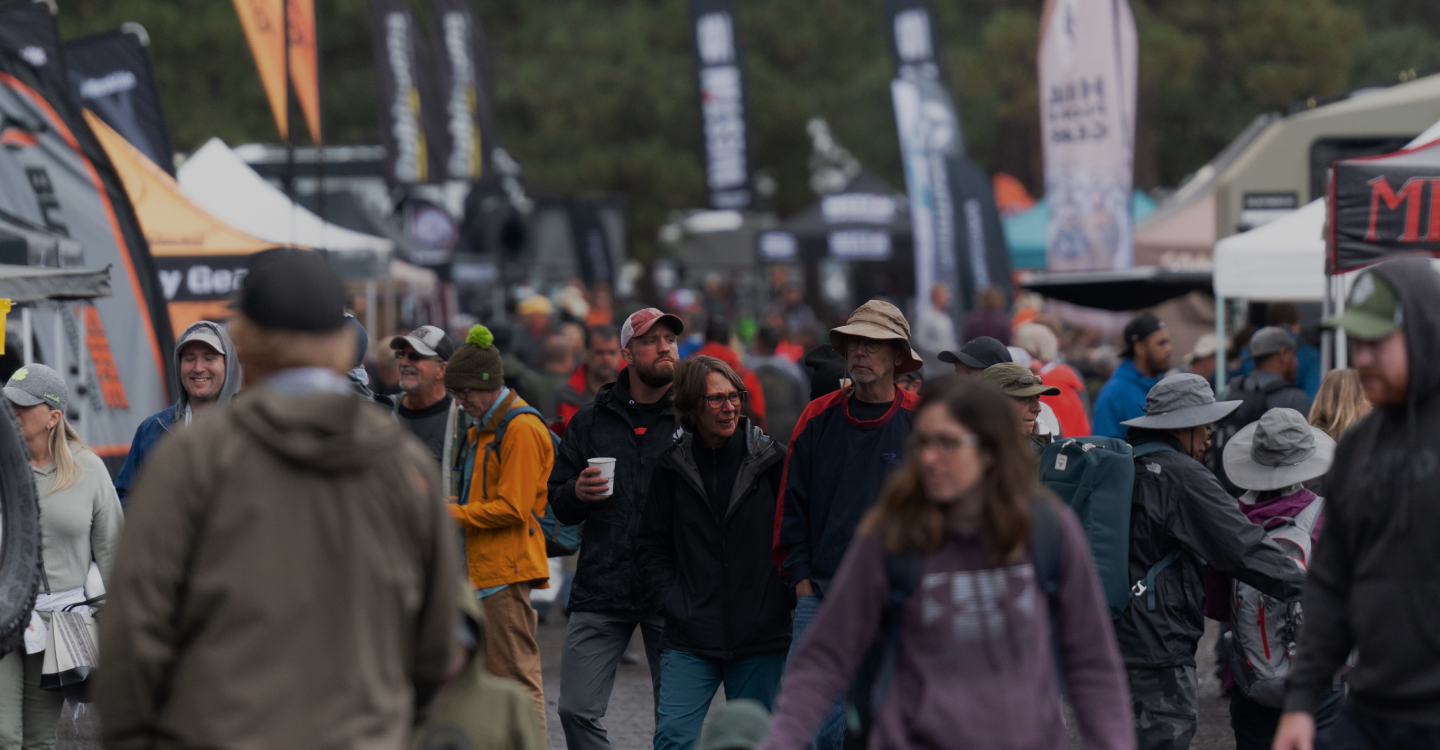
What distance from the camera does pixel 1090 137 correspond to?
14.5 metres

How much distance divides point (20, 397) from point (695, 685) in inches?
104

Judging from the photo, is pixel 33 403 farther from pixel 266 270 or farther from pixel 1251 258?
pixel 1251 258

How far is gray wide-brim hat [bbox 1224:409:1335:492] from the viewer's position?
573cm

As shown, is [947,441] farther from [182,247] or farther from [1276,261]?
[182,247]

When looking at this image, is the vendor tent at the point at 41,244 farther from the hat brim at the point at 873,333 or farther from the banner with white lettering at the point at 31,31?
the hat brim at the point at 873,333

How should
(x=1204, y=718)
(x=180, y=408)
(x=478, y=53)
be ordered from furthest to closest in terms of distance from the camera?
(x=478, y=53) → (x=1204, y=718) → (x=180, y=408)

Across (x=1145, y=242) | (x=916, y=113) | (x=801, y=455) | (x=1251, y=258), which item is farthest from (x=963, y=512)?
(x=1145, y=242)

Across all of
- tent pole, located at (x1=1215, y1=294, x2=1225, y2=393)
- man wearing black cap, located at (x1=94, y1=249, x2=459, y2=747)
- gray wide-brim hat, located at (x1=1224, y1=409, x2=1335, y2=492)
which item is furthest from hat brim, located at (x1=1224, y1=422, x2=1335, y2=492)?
tent pole, located at (x1=1215, y1=294, x2=1225, y2=393)

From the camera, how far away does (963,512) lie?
3.21 metres

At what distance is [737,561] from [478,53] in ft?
62.1

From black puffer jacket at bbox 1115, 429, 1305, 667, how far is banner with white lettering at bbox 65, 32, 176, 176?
8732 mm

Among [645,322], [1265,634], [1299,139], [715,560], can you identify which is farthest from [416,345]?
[1299,139]

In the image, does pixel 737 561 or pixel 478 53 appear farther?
pixel 478 53

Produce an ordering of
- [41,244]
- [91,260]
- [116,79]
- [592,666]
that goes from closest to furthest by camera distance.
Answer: [592,666]
[41,244]
[91,260]
[116,79]
